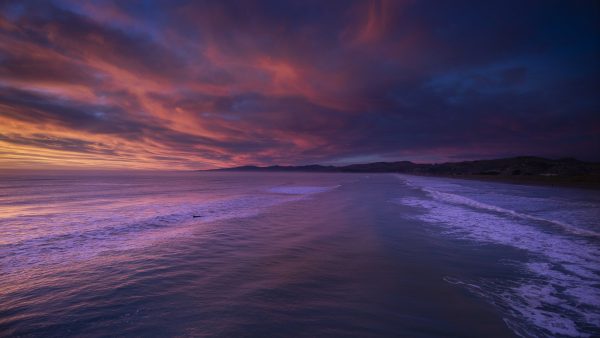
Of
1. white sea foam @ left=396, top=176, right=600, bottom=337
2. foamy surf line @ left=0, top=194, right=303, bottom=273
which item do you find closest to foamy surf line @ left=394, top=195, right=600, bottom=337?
white sea foam @ left=396, top=176, right=600, bottom=337

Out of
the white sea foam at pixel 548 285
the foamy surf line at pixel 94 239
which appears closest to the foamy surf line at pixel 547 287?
the white sea foam at pixel 548 285

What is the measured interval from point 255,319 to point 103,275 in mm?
5362

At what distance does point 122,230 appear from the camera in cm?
1366

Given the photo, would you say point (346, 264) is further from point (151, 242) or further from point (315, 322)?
point (151, 242)

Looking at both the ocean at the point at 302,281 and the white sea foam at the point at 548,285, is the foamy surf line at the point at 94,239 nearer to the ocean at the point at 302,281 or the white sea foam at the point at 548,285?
the ocean at the point at 302,281

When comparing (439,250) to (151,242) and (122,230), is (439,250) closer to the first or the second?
(151,242)

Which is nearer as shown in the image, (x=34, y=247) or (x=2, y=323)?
(x=2, y=323)

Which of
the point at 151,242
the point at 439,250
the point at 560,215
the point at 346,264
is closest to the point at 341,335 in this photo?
the point at 346,264

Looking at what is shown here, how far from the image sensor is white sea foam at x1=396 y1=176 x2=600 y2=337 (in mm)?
4996

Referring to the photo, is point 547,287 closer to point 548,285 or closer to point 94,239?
point 548,285

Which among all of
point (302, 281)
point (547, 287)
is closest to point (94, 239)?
point (302, 281)

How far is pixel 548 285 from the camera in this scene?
6.71 metres

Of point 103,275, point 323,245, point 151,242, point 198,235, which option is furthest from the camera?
point 198,235

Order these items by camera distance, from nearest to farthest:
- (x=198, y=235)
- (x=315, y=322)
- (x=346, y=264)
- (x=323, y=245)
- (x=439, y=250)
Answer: (x=315, y=322) < (x=346, y=264) < (x=439, y=250) < (x=323, y=245) < (x=198, y=235)
